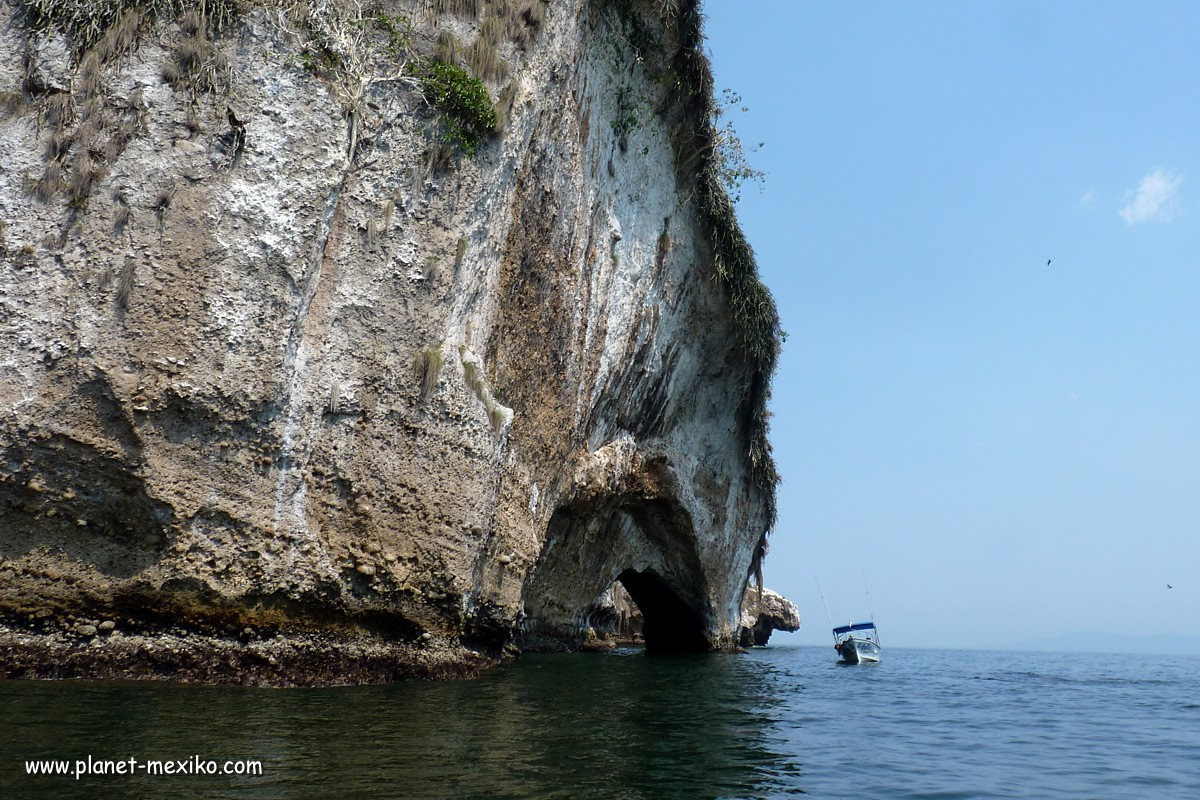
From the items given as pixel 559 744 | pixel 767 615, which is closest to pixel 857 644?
pixel 767 615

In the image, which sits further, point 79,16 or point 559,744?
point 79,16

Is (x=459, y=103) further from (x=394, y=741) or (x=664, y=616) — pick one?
(x=664, y=616)

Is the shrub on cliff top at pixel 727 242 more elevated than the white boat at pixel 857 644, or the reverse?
the shrub on cliff top at pixel 727 242

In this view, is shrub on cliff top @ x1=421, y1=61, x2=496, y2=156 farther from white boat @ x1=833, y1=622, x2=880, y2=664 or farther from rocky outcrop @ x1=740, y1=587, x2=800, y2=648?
rocky outcrop @ x1=740, y1=587, x2=800, y2=648

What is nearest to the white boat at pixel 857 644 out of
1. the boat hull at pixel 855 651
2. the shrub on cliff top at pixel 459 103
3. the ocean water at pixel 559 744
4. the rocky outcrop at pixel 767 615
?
the boat hull at pixel 855 651

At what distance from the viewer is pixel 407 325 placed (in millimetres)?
11719

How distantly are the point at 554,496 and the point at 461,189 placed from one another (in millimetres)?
6902

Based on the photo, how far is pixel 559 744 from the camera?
7.68 metres

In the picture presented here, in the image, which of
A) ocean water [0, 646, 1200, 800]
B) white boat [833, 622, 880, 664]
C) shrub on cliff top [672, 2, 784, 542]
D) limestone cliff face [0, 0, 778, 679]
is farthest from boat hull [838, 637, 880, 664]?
limestone cliff face [0, 0, 778, 679]

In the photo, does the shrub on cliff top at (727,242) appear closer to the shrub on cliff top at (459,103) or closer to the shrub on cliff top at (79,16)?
the shrub on cliff top at (459,103)

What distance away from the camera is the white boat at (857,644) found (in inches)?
1151

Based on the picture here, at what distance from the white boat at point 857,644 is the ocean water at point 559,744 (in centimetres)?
1660

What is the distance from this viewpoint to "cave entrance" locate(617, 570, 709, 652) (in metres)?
27.7

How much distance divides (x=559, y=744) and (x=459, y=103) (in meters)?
9.32
